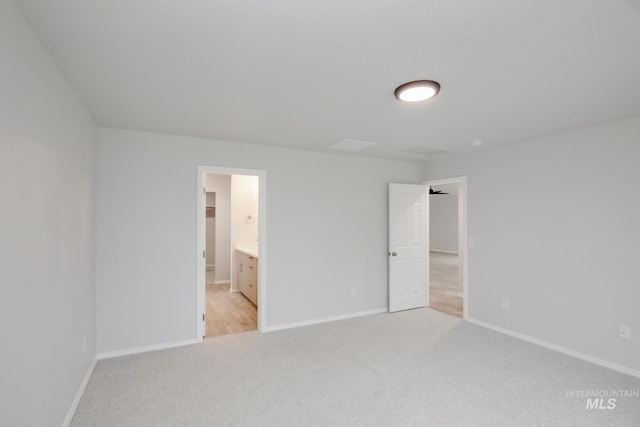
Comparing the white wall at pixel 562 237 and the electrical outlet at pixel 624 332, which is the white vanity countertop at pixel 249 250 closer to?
the white wall at pixel 562 237

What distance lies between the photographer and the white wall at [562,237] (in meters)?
3.05

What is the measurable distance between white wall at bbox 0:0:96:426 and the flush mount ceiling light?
7.12ft

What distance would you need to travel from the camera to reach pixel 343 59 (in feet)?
6.21

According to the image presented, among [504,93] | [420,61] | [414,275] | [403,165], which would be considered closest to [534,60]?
[504,93]

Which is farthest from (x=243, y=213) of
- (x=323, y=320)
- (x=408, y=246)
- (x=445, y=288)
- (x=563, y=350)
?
(x=563, y=350)

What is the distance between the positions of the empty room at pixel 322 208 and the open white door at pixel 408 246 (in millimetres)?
Result: 37

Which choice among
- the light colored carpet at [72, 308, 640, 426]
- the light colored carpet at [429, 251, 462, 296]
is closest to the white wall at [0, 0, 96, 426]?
the light colored carpet at [72, 308, 640, 426]

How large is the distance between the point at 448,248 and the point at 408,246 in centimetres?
843

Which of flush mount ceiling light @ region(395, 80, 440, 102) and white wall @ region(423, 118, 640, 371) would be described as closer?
flush mount ceiling light @ region(395, 80, 440, 102)

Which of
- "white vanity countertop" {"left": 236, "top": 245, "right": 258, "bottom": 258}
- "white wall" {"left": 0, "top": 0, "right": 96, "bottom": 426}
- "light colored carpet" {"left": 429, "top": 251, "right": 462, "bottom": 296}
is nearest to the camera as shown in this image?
"white wall" {"left": 0, "top": 0, "right": 96, "bottom": 426}

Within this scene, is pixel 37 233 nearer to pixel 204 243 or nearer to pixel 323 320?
pixel 204 243

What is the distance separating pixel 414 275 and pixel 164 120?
13.8ft

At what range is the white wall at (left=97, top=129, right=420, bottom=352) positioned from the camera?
333cm

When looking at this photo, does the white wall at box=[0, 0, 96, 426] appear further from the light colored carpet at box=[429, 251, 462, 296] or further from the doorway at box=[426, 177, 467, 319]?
the light colored carpet at box=[429, 251, 462, 296]
